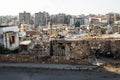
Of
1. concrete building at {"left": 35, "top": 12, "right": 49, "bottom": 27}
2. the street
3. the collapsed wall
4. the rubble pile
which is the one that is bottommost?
the street

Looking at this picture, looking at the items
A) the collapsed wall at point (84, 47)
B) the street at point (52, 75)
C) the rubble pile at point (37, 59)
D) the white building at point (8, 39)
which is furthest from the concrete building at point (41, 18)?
the street at point (52, 75)

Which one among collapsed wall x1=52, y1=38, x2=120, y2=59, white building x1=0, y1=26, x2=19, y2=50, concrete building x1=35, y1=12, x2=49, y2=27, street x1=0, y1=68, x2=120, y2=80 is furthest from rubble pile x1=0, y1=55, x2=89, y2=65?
concrete building x1=35, y1=12, x2=49, y2=27

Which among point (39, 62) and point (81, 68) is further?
point (39, 62)

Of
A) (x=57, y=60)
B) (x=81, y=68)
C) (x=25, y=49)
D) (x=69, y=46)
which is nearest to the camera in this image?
(x=81, y=68)

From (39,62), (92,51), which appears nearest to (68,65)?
(39,62)

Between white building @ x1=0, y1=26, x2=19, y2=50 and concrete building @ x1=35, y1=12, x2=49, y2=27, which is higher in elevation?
concrete building @ x1=35, y1=12, x2=49, y2=27

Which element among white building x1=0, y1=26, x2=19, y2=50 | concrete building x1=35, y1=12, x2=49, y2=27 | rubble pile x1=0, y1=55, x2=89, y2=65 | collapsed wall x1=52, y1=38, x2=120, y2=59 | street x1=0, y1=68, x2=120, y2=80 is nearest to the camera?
street x1=0, y1=68, x2=120, y2=80

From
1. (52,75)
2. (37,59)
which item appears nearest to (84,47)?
(37,59)

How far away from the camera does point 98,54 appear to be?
60.9 ft

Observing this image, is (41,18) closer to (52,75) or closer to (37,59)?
(37,59)

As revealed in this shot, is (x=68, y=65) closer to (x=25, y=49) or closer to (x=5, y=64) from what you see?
(x=5, y=64)

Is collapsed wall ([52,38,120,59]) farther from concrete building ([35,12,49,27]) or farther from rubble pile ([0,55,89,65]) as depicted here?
concrete building ([35,12,49,27])

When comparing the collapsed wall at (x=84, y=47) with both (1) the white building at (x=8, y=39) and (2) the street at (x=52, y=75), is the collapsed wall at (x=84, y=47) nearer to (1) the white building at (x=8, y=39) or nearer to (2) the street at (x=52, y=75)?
(2) the street at (x=52, y=75)

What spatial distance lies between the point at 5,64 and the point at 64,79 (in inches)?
183
